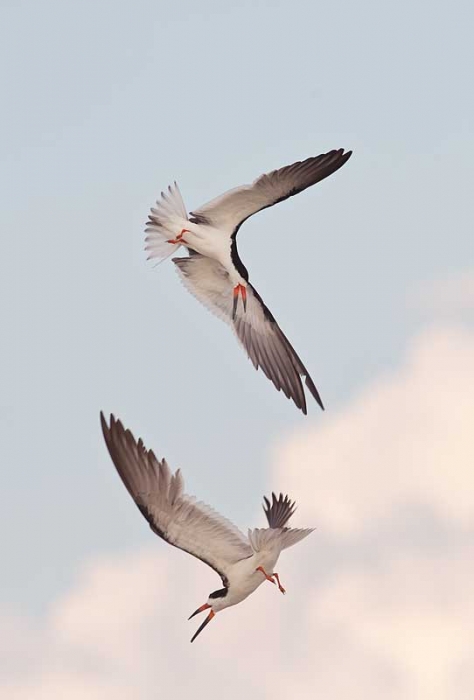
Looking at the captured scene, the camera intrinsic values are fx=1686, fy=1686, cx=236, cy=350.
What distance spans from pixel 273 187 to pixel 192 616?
7.06m

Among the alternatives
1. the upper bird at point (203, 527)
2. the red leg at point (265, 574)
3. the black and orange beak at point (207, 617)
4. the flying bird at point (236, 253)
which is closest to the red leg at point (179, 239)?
the flying bird at point (236, 253)

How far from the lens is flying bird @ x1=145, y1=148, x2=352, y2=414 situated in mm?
27250

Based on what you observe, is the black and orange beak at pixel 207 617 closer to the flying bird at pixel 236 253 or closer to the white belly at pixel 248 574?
the white belly at pixel 248 574

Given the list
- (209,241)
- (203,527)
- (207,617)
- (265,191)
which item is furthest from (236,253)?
(207,617)

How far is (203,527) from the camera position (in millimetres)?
26219

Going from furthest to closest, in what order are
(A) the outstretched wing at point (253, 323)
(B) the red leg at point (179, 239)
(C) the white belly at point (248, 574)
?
(A) the outstretched wing at point (253, 323)
(B) the red leg at point (179, 239)
(C) the white belly at point (248, 574)

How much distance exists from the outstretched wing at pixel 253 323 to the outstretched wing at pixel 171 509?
3.80 m

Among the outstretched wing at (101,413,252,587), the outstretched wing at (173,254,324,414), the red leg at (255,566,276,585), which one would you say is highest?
the outstretched wing at (173,254,324,414)

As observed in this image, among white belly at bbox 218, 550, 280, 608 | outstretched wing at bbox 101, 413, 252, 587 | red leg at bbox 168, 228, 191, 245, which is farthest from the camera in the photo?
red leg at bbox 168, 228, 191, 245

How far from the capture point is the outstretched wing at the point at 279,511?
91.4 ft

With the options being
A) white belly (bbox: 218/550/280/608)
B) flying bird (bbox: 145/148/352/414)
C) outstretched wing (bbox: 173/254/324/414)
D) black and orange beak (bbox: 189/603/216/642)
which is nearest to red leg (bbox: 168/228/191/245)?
flying bird (bbox: 145/148/352/414)

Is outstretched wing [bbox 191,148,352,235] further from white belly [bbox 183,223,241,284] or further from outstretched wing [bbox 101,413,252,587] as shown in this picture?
outstretched wing [bbox 101,413,252,587]

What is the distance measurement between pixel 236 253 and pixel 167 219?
1.51 meters

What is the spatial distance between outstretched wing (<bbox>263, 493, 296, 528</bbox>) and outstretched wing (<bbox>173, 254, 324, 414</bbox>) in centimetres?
227
